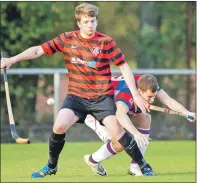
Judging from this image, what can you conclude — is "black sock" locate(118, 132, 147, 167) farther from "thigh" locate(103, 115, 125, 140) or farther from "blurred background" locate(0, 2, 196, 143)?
"blurred background" locate(0, 2, 196, 143)

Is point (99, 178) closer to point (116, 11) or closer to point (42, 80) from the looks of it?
point (42, 80)

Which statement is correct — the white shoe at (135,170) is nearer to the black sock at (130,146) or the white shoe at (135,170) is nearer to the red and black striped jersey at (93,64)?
the black sock at (130,146)

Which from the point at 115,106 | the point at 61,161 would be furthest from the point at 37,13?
the point at 115,106

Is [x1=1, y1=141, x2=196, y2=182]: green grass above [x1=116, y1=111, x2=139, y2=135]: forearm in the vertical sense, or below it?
below

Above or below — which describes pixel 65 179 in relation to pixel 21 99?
above

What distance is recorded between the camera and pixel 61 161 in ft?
39.3

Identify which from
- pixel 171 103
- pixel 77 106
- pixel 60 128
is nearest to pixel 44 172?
pixel 60 128

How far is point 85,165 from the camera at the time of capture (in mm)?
11227

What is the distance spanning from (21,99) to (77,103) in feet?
27.5

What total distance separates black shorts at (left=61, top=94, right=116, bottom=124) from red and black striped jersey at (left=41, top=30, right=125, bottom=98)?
1.9 inches

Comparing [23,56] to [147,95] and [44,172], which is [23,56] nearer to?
[44,172]

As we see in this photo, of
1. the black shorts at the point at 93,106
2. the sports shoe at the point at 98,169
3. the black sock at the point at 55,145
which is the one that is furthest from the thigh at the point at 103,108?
the sports shoe at the point at 98,169

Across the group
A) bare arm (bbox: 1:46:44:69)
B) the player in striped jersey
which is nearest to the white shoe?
the player in striped jersey

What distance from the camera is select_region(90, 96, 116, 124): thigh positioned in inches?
365
